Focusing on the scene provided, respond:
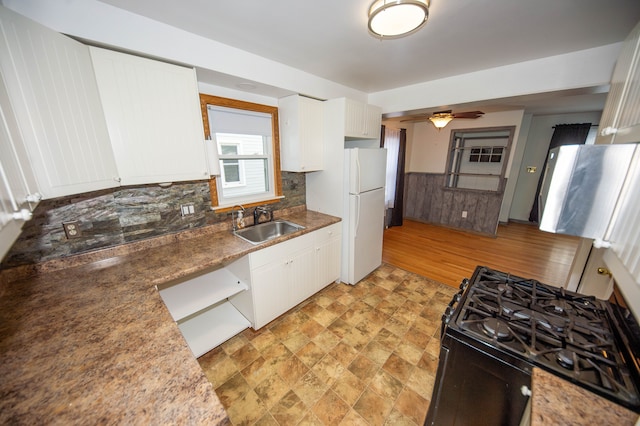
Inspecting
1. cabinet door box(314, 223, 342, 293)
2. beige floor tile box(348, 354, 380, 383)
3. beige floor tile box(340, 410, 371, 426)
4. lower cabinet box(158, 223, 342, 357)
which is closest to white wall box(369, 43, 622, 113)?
cabinet door box(314, 223, 342, 293)

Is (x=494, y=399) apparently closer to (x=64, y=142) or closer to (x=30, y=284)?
(x=64, y=142)

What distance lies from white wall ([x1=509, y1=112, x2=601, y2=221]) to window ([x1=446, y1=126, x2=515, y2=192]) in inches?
37.6

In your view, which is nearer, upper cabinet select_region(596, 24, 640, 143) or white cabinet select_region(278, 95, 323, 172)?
upper cabinet select_region(596, 24, 640, 143)

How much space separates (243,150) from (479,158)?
489 cm

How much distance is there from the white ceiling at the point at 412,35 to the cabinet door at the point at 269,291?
5.95 ft

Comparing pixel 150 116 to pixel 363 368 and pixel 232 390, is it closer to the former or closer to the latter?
pixel 232 390

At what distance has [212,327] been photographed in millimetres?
2006

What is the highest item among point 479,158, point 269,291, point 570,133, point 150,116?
point 570,133

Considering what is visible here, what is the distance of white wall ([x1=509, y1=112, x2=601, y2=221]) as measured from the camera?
14.9 feet

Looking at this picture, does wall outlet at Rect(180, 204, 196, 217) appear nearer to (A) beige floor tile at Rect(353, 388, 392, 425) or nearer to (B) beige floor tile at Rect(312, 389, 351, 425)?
(B) beige floor tile at Rect(312, 389, 351, 425)

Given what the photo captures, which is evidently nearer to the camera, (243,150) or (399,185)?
(243,150)

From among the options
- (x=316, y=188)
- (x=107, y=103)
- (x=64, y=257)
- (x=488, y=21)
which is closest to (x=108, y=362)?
(x=64, y=257)

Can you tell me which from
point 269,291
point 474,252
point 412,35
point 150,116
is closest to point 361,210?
point 269,291

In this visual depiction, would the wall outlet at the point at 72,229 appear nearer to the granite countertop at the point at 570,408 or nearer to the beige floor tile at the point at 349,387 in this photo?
the beige floor tile at the point at 349,387
